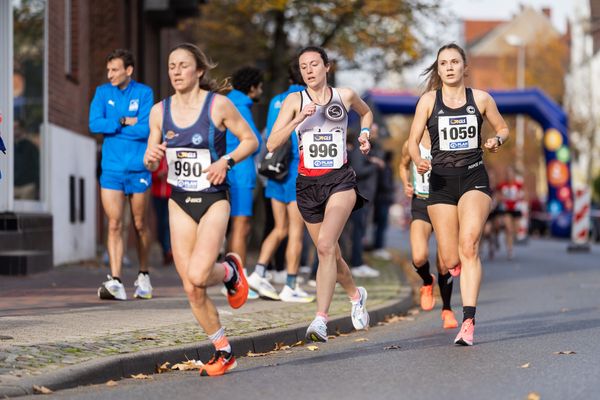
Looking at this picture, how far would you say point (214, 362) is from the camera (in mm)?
8156

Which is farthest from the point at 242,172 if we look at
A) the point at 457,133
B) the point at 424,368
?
the point at 424,368

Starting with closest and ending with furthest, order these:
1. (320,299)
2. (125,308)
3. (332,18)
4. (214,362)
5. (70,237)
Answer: (214,362)
(320,299)
(125,308)
(70,237)
(332,18)

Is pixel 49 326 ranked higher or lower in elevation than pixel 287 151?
lower

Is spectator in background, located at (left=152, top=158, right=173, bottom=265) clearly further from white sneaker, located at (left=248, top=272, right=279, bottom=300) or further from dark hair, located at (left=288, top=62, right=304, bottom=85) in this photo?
dark hair, located at (left=288, top=62, right=304, bottom=85)

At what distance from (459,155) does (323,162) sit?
1.07 metres

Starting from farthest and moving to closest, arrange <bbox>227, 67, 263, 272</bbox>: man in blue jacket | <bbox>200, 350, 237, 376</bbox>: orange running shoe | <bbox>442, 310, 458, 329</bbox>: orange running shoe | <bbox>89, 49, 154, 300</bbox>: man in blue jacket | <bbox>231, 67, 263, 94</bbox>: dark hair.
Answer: <bbox>231, 67, 263, 94</bbox>: dark hair < <bbox>227, 67, 263, 272</bbox>: man in blue jacket < <bbox>89, 49, 154, 300</bbox>: man in blue jacket < <bbox>442, 310, 458, 329</bbox>: orange running shoe < <bbox>200, 350, 237, 376</bbox>: orange running shoe

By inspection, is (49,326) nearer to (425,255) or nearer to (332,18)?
(425,255)

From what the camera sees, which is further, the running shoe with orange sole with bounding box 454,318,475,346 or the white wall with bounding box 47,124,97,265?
the white wall with bounding box 47,124,97,265

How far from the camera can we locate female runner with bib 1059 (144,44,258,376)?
8.03 metres

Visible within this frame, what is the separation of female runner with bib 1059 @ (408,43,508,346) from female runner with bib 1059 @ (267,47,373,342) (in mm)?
609

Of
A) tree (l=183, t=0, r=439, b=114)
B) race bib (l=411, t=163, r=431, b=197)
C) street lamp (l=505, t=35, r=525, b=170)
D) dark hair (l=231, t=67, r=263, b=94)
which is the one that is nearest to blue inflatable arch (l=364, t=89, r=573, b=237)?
tree (l=183, t=0, r=439, b=114)

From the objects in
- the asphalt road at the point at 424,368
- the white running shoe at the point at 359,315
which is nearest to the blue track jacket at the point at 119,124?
the asphalt road at the point at 424,368

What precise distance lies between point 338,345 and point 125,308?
2129 millimetres

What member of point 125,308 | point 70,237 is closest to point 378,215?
point 70,237
